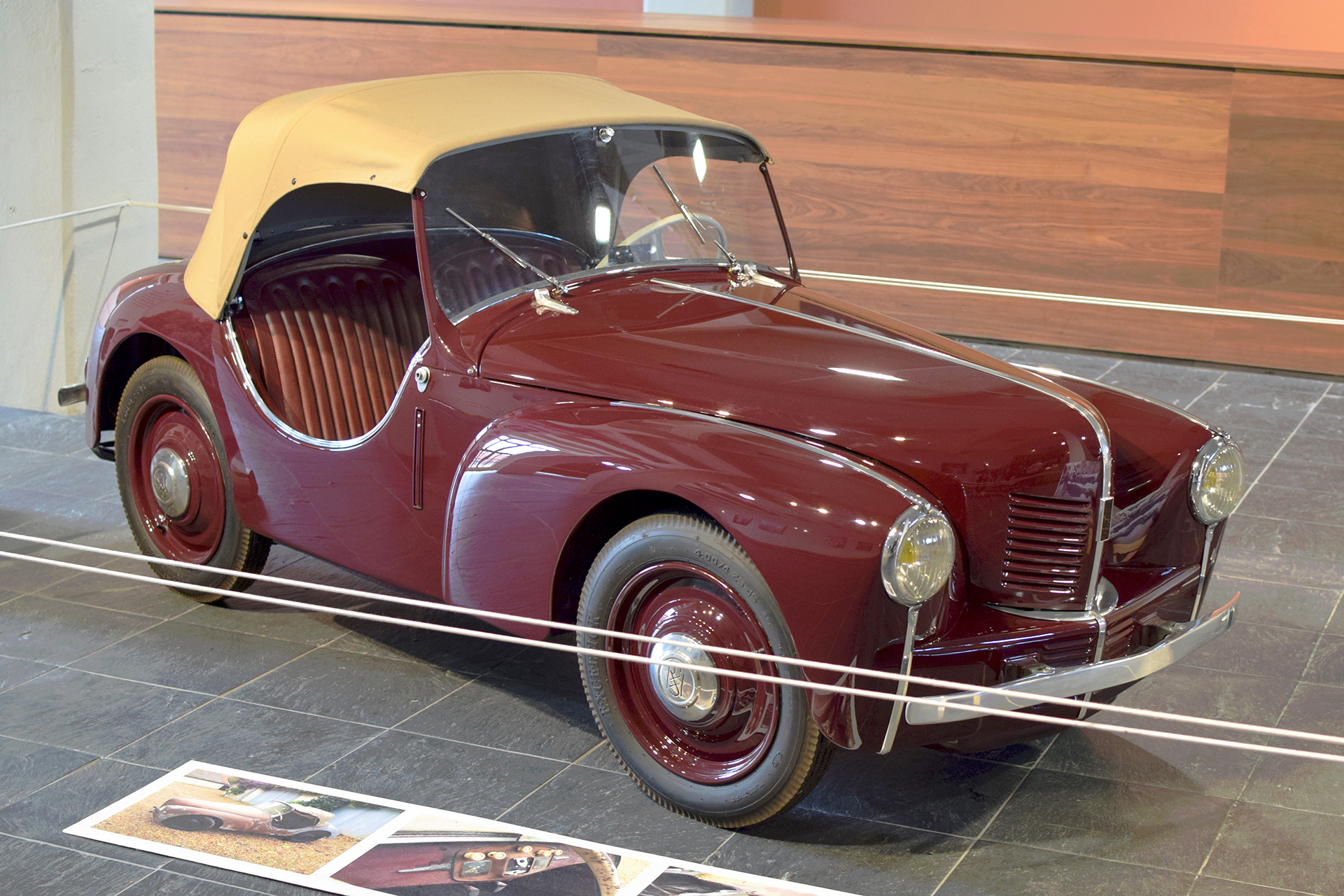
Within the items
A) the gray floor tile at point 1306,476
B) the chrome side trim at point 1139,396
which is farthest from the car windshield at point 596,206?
the gray floor tile at point 1306,476

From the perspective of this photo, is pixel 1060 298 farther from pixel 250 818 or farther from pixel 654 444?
pixel 250 818

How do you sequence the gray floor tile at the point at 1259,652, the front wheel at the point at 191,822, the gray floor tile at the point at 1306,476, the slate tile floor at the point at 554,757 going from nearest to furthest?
the slate tile floor at the point at 554,757 → the front wheel at the point at 191,822 → the gray floor tile at the point at 1259,652 → the gray floor tile at the point at 1306,476

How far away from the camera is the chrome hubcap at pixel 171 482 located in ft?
13.1

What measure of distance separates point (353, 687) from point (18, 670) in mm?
921

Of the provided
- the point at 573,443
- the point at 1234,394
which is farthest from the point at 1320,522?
the point at 573,443

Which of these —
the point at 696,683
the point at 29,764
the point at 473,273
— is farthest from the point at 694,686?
the point at 29,764

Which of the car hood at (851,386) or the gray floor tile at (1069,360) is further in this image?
the gray floor tile at (1069,360)

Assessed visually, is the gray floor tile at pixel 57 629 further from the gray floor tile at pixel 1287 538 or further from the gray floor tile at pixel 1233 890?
the gray floor tile at pixel 1287 538

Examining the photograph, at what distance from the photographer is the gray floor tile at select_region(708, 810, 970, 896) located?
8.70ft

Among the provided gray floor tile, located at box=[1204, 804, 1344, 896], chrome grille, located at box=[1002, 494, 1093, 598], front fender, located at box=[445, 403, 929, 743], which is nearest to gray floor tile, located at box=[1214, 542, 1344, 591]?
gray floor tile, located at box=[1204, 804, 1344, 896]

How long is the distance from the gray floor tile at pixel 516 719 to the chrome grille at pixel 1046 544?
3.68 ft

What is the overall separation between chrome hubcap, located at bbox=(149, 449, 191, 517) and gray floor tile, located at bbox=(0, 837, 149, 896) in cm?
142

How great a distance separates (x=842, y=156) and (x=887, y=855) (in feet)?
16.7

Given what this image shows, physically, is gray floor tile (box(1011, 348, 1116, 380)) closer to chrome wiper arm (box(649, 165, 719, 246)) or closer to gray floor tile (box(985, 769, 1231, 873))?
chrome wiper arm (box(649, 165, 719, 246))
